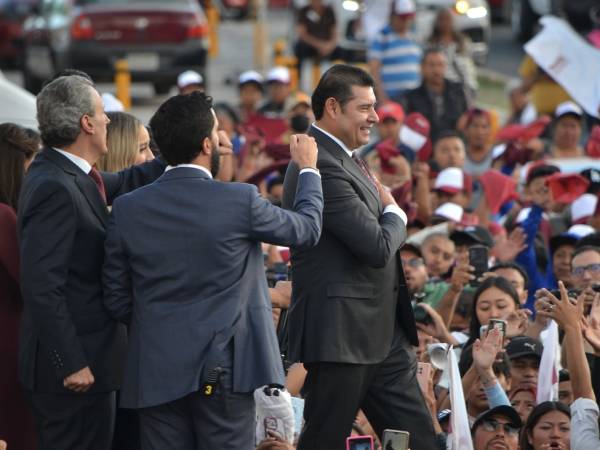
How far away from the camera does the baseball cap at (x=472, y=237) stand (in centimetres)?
1059

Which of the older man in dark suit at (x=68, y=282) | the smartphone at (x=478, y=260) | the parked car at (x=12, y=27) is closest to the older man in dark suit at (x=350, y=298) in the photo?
the older man in dark suit at (x=68, y=282)

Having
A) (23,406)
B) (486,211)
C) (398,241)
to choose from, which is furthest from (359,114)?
(486,211)

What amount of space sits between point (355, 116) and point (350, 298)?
0.74 meters

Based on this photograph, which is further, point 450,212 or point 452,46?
point 452,46

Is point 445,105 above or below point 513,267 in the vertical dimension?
above

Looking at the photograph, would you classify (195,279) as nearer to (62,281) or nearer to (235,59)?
(62,281)

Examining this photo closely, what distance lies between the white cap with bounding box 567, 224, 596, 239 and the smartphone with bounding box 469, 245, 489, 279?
113cm

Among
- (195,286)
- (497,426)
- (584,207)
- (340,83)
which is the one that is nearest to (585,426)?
(497,426)

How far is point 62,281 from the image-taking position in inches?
256

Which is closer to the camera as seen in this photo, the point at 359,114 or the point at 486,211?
the point at 359,114

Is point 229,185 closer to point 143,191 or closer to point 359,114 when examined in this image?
point 143,191

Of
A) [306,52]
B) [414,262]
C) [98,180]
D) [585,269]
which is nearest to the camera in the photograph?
[98,180]

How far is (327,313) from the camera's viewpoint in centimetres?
680

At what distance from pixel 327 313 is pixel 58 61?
15428 millimetres
